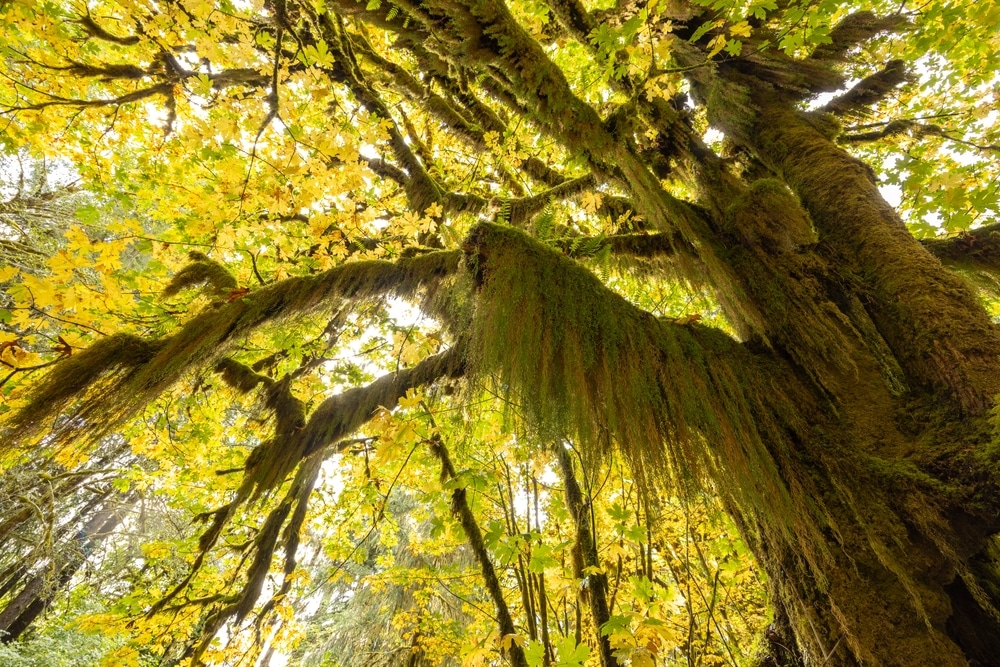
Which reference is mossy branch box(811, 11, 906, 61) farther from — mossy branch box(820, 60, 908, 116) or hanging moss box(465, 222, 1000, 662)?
hanging moss box(465, 222, 1000, 662)

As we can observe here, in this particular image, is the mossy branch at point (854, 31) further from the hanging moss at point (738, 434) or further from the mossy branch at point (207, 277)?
the mossy branch at point (207, 277)

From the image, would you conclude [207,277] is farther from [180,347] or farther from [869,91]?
[869,91]

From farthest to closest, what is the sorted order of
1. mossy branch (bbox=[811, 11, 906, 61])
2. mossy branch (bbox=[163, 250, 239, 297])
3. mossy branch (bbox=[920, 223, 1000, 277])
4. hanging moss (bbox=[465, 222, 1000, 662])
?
mossy branch (bbox=[811, 11, 906, 61]) < mossy branch (bbox=[920, 223, 1000, 277]) < mossy branch (bbox=[163, 250, 239, 297]) < hanging moss (bbox=[465, 222, 1000, 662])

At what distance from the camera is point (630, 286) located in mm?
4074

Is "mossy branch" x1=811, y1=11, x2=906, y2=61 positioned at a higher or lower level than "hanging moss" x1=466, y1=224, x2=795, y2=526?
higher

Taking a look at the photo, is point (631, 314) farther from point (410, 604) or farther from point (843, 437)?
point (410, 604)

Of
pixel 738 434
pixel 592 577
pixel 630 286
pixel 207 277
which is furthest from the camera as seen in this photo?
pixel 630 286

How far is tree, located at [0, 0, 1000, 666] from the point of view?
1616mm

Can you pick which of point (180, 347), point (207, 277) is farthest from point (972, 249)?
point (207, 277)

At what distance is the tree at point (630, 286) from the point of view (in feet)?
5.30

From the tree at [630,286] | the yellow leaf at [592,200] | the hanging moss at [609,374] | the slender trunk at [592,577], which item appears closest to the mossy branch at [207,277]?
the tree at [630,286]

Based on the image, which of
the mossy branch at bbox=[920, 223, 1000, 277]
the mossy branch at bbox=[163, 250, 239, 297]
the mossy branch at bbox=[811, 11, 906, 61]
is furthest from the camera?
the mossy branch at bbox=[811, 11, 906, 61]

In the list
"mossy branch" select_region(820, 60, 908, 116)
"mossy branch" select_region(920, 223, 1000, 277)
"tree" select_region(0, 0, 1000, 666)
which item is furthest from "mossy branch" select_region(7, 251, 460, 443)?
"mossy branch" select_region(820, 60, 908, 116)

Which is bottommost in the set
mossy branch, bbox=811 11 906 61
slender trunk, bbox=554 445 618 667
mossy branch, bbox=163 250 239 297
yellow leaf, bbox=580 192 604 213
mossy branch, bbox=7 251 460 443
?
slender trunk, bbox=554 445 618 667
